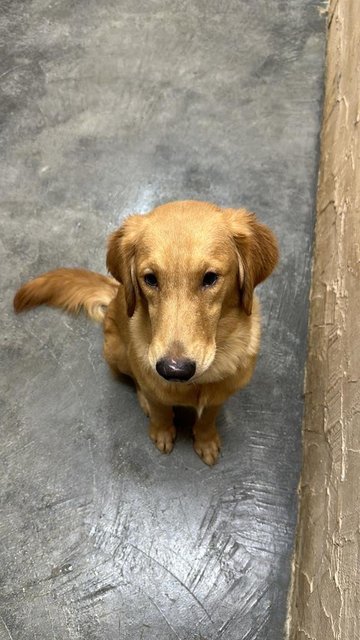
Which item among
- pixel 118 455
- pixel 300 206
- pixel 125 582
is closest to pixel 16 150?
pixel 300 206

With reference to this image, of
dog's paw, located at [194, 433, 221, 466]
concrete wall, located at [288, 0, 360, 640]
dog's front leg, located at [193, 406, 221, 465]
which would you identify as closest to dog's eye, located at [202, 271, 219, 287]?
concrete wall, located at [288, 0, 360, 640]

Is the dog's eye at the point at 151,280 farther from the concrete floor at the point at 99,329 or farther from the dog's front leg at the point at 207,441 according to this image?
the concrete floor at the point at 99,329

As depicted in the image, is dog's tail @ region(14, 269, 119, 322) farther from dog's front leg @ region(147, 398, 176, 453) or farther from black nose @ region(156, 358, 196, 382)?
black nose @ region(156, 358, 196, 382)

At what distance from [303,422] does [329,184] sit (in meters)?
1.11

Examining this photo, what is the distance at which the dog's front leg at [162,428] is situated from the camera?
197cm

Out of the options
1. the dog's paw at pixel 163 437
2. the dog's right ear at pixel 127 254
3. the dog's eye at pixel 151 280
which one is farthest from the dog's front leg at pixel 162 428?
the dog's eye at pixel 151 280

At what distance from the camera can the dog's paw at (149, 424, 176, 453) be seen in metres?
2.06

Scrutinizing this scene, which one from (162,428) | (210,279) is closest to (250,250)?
(210,279)

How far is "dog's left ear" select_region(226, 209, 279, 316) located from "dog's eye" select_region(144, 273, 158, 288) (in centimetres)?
25

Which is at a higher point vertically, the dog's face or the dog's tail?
the dog's face

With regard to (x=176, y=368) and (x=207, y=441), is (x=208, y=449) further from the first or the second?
(x=176, y=368)

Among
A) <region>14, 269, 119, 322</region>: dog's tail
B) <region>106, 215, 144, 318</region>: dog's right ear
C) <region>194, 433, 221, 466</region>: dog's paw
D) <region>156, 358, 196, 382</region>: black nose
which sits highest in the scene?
<region>106, 215, 144, 318</region>: dog's right ear

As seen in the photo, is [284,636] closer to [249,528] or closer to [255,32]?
[249,528]

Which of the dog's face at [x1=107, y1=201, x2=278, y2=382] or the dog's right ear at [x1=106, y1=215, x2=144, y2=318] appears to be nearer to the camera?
the dog's face at [x1=107, y1=201, x2=278, y2=382]
